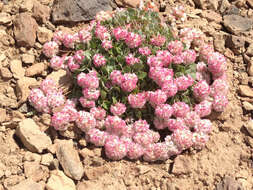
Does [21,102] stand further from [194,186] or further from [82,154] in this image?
[194,186]

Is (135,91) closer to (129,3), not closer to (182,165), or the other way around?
(182,165)

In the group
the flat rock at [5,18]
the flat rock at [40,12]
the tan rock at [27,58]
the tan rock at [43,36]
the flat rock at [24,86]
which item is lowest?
the flat rock at [24,86]

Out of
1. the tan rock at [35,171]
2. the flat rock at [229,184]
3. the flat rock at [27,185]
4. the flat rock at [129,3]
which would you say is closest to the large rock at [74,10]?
the flat rock at [129,3]

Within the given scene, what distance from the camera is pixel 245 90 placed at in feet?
16.6

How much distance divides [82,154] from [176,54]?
2078 mm

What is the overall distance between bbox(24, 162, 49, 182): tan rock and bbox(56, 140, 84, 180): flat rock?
0.24 metres

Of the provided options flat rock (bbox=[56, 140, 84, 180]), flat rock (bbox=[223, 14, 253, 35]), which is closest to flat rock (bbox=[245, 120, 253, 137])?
flat rock (bbox=[223, 14, 253, 35])

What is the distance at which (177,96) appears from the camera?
4.64m

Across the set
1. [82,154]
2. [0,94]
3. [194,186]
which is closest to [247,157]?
[194,186]

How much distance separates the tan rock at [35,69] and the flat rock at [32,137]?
962mm

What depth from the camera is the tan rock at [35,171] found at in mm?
3895

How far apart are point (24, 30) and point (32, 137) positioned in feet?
6.49

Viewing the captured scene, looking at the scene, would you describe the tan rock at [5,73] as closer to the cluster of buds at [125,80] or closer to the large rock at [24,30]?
the large rock at [24,30]

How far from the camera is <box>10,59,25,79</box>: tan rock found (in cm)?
485
